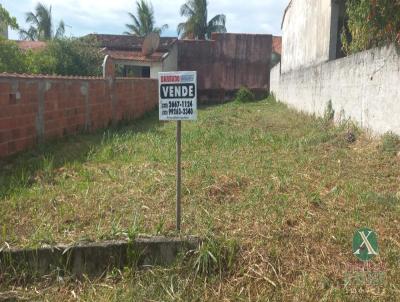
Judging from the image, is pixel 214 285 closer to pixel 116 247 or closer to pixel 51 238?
pixel 116 247

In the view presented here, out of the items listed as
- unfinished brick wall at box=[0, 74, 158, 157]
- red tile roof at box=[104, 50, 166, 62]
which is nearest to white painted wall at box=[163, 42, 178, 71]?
red tile roof at box=[104, 50, 166, 62]

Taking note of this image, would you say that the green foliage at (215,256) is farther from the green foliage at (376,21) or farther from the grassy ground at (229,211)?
the green foliage at (376,21)

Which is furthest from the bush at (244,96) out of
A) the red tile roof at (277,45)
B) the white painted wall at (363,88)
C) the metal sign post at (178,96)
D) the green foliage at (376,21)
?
the metal sign post at (178,96)

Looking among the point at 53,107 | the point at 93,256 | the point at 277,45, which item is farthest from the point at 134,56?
the point at 93,256

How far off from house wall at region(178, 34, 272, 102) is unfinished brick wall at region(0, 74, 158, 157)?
416 inches

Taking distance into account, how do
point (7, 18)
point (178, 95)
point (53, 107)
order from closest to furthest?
point (178, 95)
point (53, 107)
point (7, 18)

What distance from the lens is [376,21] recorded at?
668 centimetres

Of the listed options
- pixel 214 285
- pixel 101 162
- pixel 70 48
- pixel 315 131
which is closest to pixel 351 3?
pixel 315 131

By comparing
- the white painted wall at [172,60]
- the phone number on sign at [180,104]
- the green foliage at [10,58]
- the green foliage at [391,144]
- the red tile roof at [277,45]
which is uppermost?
the red tile roof at [277,45]

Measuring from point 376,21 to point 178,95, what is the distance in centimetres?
466

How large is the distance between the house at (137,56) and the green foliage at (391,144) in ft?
49.3

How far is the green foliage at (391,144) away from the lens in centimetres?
583

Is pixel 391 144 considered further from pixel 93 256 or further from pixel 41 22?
pixel 41 22

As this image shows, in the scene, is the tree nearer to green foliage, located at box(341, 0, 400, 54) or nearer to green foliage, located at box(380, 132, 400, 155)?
green foliage, located at box(341, 0, 400, 54)
